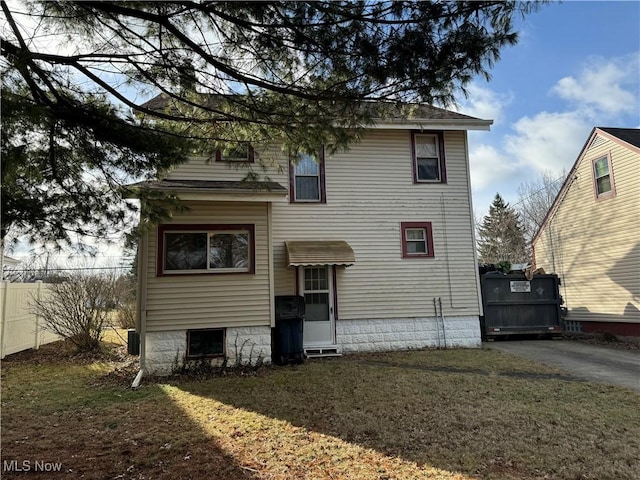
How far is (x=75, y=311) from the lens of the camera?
9914mm

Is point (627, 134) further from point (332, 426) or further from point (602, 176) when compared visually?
point (332, 426)

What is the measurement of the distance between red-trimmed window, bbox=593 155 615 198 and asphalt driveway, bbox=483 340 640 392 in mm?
5057

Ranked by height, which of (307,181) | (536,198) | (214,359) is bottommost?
(214,359)

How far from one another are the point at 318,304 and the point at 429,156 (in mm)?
5072

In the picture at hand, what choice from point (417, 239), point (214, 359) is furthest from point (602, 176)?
point (214, 359)

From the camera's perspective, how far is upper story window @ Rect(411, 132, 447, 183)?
1059 centimetres

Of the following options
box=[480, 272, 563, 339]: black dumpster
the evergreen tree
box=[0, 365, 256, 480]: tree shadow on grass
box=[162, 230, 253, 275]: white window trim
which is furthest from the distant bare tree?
box=[0, 365, 256, 480]: tree shadow on grass

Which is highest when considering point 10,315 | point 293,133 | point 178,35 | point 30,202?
point 178,35

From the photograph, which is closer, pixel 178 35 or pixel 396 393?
pixel 178 35

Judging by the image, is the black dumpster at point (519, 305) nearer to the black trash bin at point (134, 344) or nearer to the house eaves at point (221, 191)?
the house eaves at point (221, 191)

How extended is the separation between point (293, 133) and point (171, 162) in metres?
1.76

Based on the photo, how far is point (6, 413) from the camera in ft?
17.5

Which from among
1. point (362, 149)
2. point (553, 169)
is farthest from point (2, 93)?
point (553, 169)

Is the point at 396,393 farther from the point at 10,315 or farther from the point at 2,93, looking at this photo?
the point at 10,315
